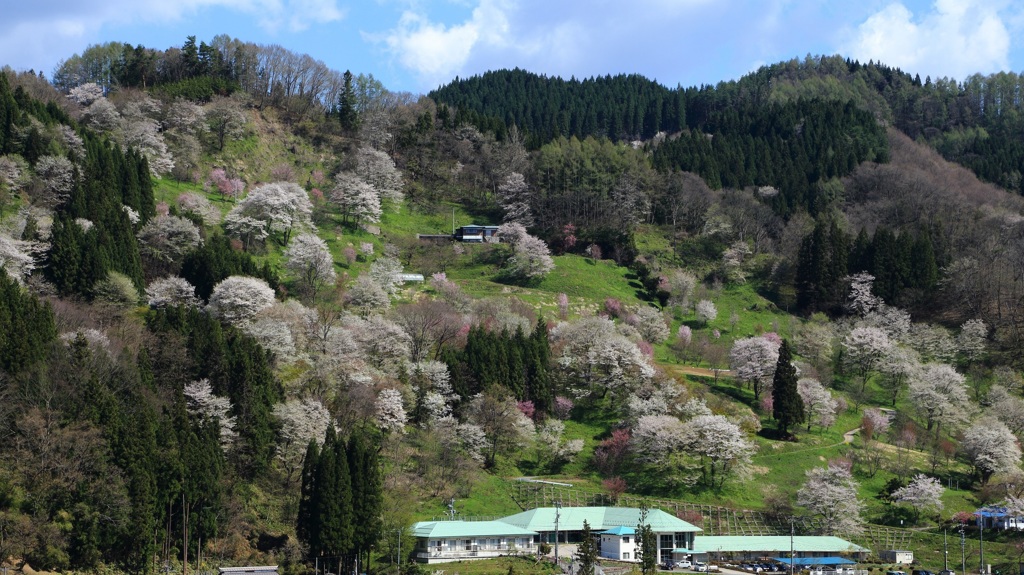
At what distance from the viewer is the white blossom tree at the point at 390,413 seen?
78.4 metres

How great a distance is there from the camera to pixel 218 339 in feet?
244

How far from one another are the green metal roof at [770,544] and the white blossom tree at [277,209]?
52741 millimetres

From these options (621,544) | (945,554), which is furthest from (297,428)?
(945,554)

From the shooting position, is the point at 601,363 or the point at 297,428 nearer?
the point at 297,428

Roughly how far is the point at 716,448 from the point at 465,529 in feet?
68.5

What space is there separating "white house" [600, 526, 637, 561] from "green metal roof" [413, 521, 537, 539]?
15.3ft

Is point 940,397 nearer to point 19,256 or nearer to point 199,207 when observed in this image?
point 199,207

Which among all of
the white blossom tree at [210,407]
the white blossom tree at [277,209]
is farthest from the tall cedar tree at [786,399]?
the white blossom tree at [277,209]

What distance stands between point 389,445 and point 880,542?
31.6m

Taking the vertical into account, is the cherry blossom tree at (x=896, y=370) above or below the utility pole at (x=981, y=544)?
above

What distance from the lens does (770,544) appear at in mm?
72000

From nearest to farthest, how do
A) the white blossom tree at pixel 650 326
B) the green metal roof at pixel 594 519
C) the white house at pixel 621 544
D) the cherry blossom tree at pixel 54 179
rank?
the white house at pixel 621 544 < the green metal roof at pixel 594 519 < the cherry blossom tree at pixel 54 179 < the white blossom tree at pixel 650 326

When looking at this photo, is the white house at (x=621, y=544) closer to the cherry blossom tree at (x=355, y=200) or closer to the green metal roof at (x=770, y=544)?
the green metal roof at (x=770, y=544)

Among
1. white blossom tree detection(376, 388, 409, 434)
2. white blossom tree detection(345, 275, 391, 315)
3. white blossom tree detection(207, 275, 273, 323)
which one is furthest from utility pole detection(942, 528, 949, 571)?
white blossom tree detection(207, 275, 273, 323)
